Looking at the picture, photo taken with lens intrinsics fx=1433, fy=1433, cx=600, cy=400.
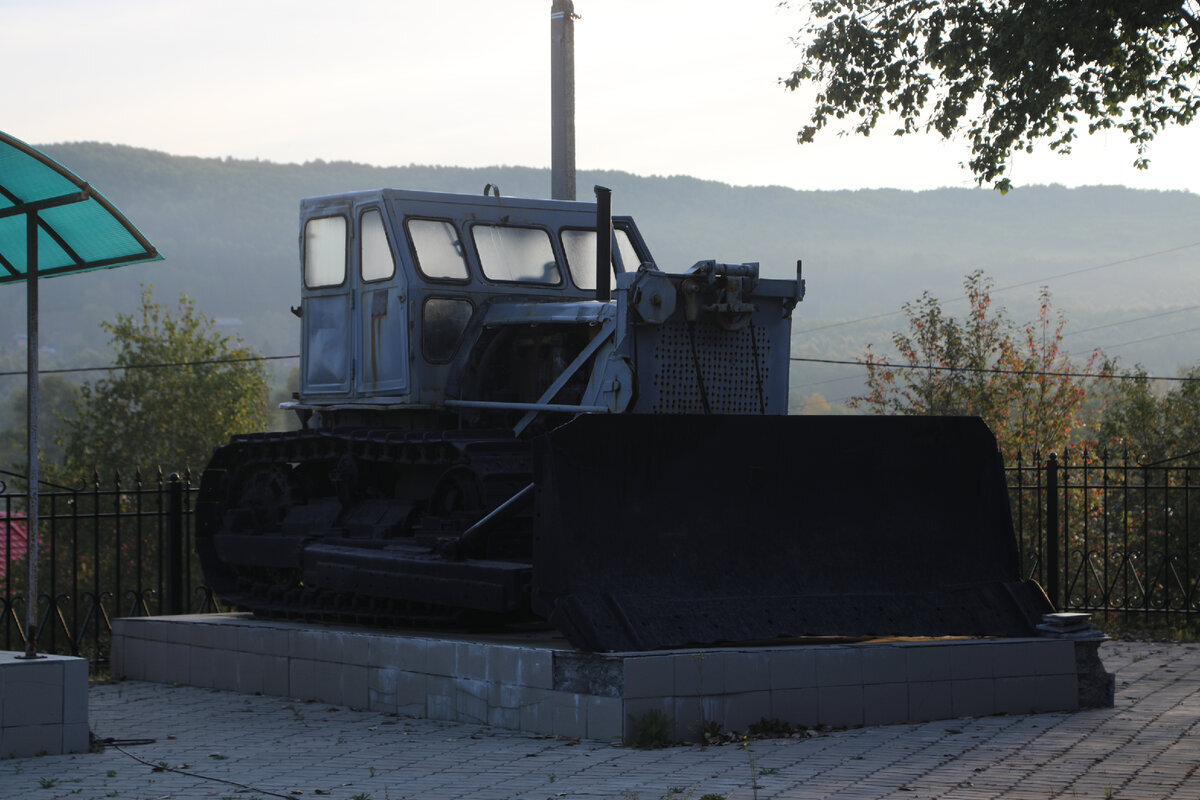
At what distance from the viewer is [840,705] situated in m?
7.68

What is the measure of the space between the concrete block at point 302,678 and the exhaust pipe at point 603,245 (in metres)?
3.06

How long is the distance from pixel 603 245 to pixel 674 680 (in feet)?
10.3

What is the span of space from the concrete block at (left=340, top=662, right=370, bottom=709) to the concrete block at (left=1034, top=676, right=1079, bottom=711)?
4017 millimetres

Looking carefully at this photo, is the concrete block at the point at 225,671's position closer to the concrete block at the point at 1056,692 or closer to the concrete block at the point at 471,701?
the concrete block at the point at 471,701

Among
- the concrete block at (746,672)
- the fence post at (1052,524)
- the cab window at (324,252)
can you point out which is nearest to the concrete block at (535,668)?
the concrete block at (746,672)

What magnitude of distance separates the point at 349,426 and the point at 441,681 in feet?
10.6

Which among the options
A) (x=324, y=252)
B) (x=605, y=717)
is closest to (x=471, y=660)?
(x=605, y=717)

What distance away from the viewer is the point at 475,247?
10.5 m

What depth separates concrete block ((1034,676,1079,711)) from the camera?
27.1 ft

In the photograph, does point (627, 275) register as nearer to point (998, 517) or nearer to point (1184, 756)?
point (998, 517)

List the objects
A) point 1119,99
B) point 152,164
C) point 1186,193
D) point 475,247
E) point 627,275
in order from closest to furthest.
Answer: point 627,275, point 475,247, point 1119,99, point 152,164, point 1186,193

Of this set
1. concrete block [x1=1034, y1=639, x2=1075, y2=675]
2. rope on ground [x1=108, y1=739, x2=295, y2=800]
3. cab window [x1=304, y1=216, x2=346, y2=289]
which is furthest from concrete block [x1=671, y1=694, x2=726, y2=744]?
cab window [x1=304, y1=216, x2=346, y2=289]

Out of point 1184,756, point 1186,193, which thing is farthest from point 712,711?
point 1186,193

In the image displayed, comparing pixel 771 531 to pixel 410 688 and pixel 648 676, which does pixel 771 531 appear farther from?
pixel 410 688
